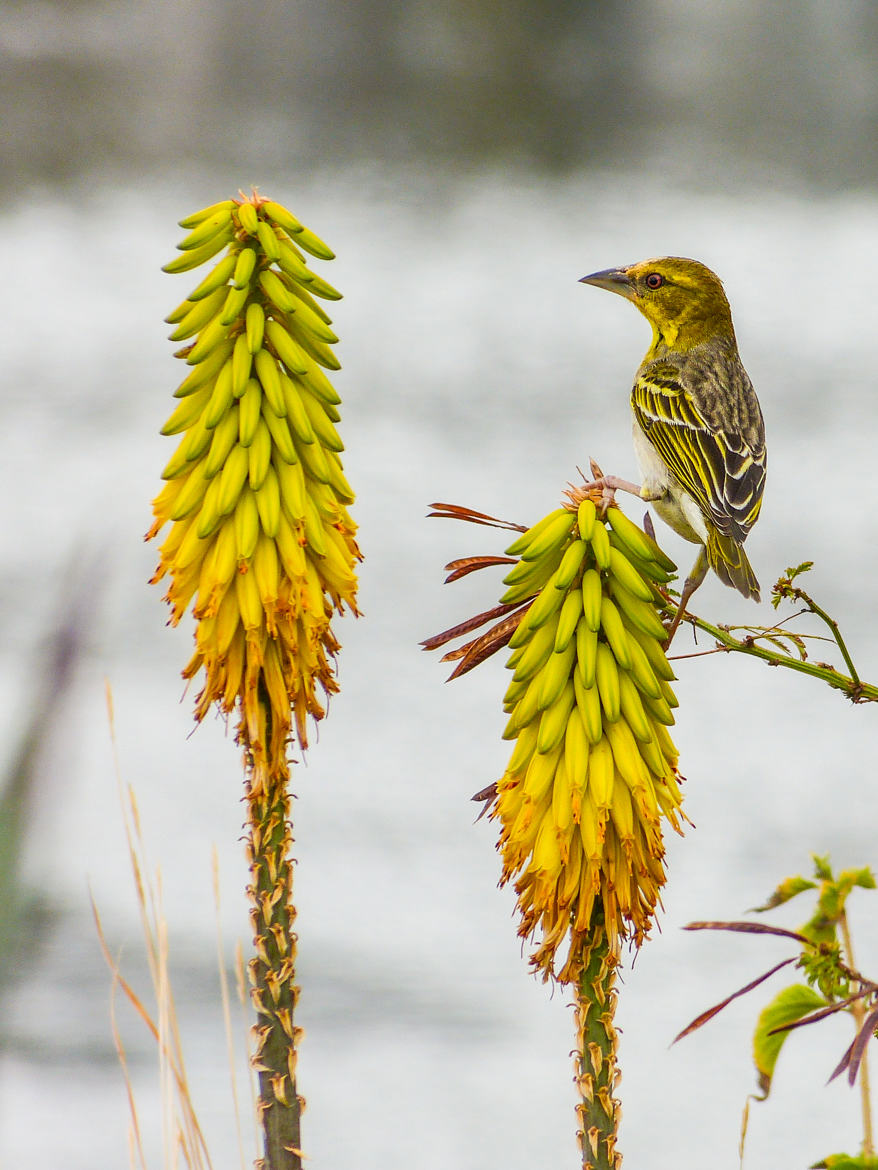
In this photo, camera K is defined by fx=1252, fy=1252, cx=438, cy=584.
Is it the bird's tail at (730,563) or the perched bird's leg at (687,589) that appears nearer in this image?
the perched bird's leg at (687,589)

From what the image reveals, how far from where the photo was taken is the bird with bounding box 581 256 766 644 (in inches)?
56.3

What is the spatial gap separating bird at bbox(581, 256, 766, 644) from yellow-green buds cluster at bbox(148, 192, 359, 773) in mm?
279

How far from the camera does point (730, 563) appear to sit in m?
1.39

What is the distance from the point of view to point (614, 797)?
1.11 m

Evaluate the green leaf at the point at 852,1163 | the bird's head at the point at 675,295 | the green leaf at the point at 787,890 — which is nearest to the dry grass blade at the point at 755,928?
the green leaf at the point at 787,890

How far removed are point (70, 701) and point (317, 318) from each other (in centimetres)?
90

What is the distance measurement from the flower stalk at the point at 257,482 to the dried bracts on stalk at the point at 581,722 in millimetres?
161

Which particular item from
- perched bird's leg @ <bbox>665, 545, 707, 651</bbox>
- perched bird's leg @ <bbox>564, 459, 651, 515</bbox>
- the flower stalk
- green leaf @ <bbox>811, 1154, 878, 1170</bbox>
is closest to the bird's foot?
perched bird's leg @ <bbox>564, 459, 651, 515</bbox>

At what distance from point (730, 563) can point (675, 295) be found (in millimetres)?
629

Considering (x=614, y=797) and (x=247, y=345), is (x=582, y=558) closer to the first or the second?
(x=614, y=797)

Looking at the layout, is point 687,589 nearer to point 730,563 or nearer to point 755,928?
point 730,563

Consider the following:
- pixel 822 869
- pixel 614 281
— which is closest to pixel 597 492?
pixel 822 869

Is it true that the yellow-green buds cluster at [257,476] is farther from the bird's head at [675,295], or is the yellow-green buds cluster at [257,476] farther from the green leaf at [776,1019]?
the bird's head at [675,295]

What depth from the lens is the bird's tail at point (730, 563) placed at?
1.38m
